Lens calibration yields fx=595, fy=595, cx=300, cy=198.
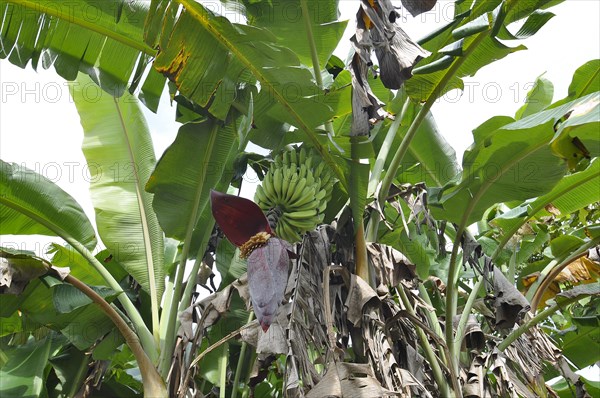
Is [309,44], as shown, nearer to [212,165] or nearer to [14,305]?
[212,165]

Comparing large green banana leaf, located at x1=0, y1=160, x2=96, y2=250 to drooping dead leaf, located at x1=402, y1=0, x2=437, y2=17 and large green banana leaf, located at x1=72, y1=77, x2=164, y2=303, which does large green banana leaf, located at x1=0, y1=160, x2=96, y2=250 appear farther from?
drooping dead leaf, located at x1=402, y1=0, x2=437, y2=17

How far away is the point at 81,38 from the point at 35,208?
675 mm

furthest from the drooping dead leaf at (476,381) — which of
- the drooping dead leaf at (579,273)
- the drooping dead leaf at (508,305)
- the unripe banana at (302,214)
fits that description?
the drooping dead leaf at (579,273)

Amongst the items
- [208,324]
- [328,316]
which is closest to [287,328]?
[328,316]

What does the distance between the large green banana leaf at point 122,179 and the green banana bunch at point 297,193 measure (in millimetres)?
712

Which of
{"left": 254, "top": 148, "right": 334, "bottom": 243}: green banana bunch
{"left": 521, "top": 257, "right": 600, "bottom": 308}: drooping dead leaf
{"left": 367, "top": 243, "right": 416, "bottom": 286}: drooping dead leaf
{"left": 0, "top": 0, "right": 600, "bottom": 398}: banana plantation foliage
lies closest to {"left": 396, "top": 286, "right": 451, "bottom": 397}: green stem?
{"left": 0, "top": 0, "right": 600, "bottom": 398}: banana plantation foliage

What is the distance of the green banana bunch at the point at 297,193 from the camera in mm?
1952

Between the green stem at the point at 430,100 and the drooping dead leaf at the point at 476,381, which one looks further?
the drooping dead leaf at the point at 476,381

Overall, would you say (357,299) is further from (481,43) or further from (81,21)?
(81,21)

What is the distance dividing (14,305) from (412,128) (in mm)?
1626

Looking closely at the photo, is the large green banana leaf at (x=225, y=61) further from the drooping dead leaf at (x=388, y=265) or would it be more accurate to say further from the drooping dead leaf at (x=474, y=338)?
the drooping dead leaf at (x=474, y=338)

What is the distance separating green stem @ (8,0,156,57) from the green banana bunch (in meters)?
0.64

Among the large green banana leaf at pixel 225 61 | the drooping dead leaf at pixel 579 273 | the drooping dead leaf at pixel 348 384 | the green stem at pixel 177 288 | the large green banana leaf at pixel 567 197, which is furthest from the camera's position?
the drooping dead leaf at pixel 579 273

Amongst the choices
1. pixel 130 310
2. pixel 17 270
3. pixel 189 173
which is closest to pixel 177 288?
pixel 130 310
